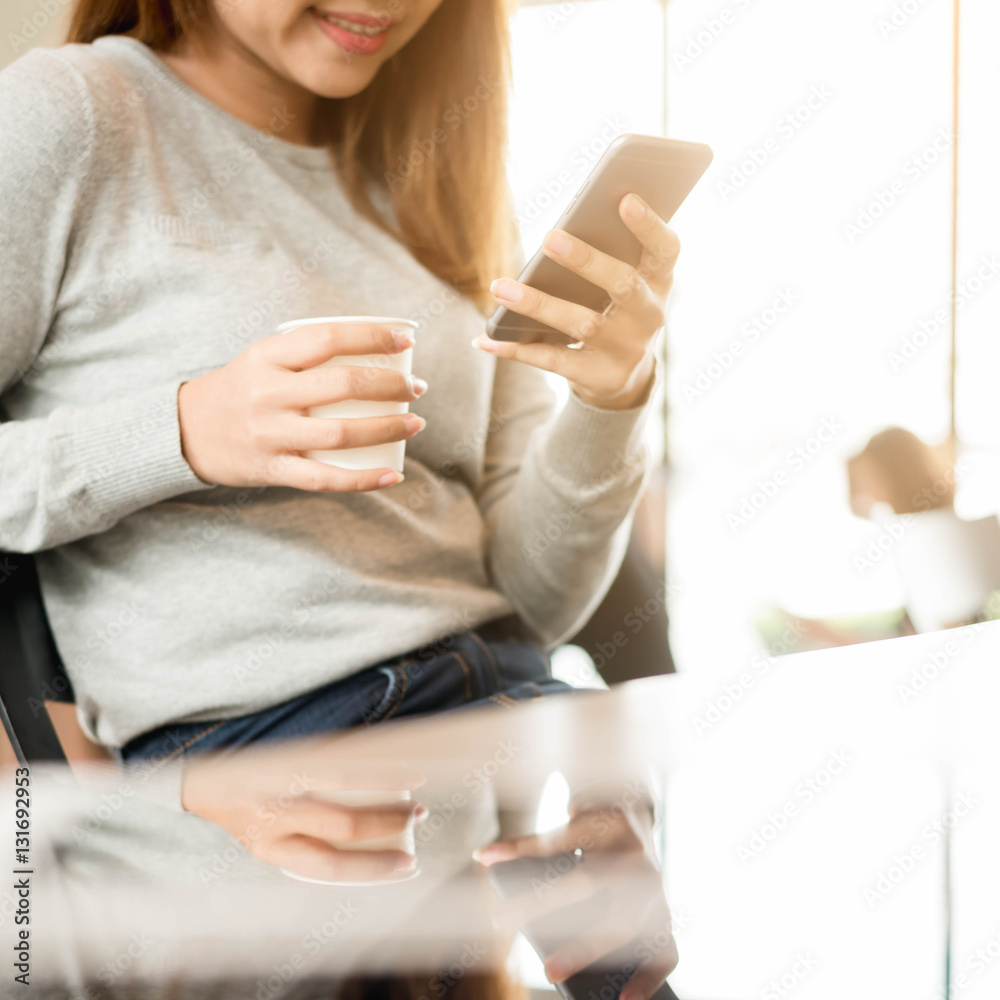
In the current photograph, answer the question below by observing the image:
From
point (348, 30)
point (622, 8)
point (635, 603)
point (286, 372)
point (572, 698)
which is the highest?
point (622, 8)

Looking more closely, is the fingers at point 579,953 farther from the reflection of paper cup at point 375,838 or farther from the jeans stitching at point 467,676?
the jeans stitching at point 467,676

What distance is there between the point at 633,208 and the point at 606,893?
20.5 inches

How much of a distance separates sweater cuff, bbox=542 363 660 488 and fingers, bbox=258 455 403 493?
10.9 inches

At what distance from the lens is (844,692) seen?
26.2 inches

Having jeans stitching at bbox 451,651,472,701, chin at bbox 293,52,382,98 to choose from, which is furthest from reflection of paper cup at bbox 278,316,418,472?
chin at bbox 293,52,382,98

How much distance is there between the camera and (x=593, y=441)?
841 millimetres

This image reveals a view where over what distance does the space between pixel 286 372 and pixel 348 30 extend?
40 cm

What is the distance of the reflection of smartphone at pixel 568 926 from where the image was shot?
0.78ft

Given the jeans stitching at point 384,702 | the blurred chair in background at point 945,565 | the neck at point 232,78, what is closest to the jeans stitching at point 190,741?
the jeans stitching at point 384,702

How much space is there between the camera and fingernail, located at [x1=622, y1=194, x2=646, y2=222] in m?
0.65

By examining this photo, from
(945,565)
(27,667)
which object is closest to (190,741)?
(27,667)

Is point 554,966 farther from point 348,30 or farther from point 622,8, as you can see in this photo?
point 622,8

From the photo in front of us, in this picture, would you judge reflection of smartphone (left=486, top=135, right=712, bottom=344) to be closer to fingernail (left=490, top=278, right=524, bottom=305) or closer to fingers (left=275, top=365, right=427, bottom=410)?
fingernail (left=490, top=278, right=524, bottom=305)

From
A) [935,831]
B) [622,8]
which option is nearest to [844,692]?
[935,831]
